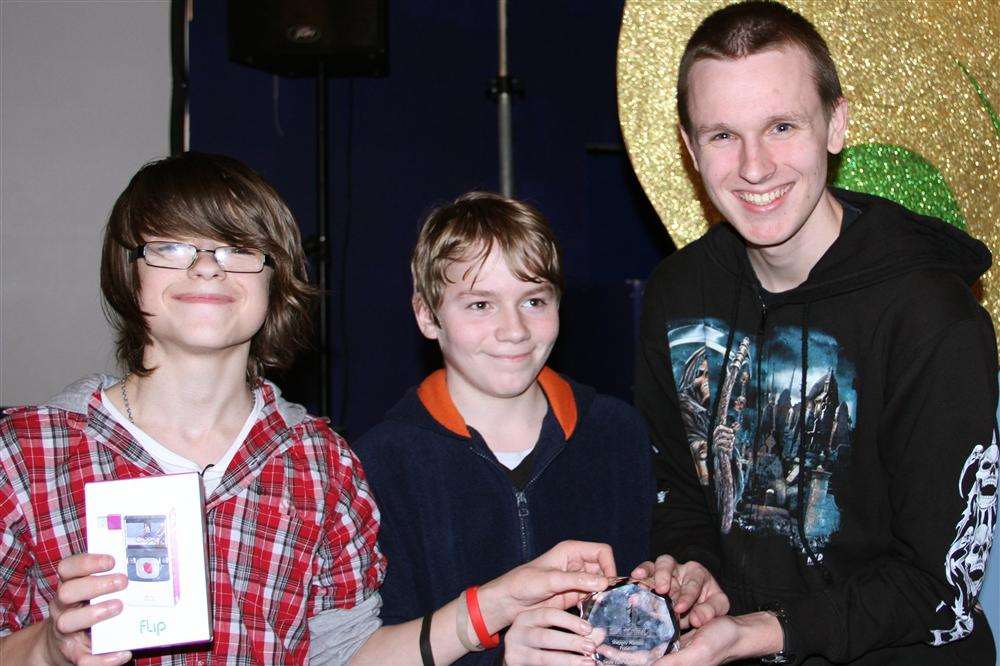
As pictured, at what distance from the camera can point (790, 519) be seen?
204cm

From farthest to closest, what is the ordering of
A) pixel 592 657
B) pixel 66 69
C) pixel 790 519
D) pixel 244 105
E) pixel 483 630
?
pixel 244 105
pixel 66 69
pixel 790 519
pixel 483 630
pixel 592 657

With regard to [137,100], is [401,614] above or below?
below

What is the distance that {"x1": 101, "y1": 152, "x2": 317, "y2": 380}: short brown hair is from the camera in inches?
73.7

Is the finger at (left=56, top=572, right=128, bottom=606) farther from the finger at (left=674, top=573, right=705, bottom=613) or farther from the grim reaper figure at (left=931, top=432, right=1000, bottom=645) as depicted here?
the grim reaper figure at (left=931, top=432, right=1000, bottom=645)

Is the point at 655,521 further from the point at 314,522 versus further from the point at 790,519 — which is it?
the point at 314,522

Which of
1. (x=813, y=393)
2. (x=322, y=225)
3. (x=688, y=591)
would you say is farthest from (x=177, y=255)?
(x=322, y=225)

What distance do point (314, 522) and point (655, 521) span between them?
2.74ft

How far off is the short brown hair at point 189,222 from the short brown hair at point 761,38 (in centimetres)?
101

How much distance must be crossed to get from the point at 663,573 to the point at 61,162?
11.7ft

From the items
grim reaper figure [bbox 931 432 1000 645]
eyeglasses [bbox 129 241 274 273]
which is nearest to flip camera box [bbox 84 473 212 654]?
eyeglasses [bbox 129 241 274 273]

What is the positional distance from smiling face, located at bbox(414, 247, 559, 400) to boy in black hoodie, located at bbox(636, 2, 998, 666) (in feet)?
1.18

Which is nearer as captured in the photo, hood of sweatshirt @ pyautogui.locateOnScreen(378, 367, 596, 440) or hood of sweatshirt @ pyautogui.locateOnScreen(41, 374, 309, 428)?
hood of sweatshirt @ pyautogui.locateOnScreen(41, 374, 309, 428)

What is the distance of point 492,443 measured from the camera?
7.20 feet

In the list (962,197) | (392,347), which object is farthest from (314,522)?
(392,347)
